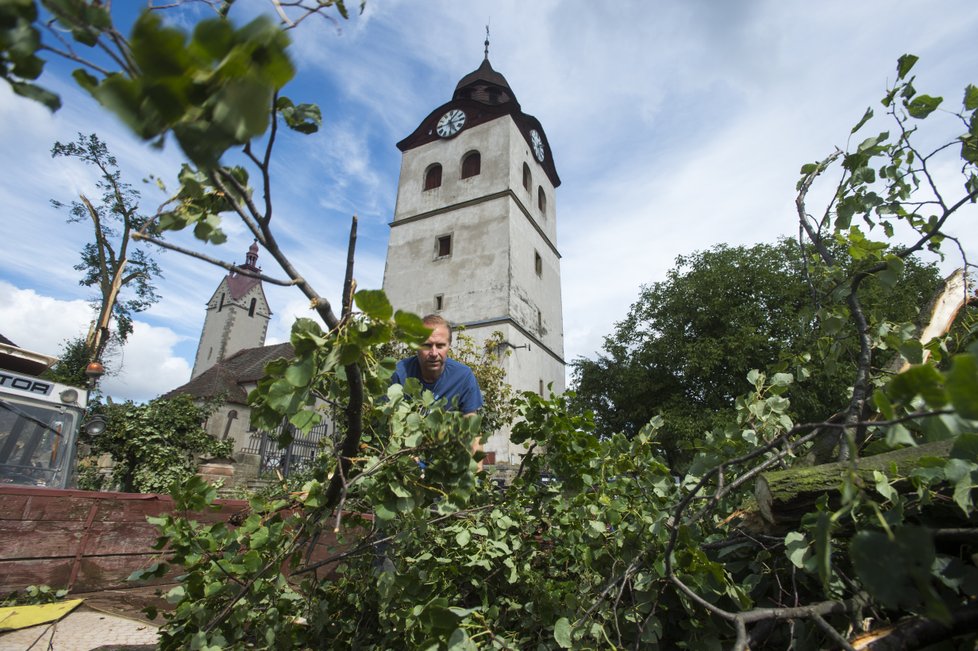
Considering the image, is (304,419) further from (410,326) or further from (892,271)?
(892,271)

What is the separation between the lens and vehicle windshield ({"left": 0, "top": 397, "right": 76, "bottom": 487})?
4297 mm

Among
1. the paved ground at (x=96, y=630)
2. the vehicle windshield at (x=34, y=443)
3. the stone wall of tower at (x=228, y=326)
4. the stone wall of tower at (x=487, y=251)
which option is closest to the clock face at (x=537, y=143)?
the stone wall of tower at (x=487, y=251)

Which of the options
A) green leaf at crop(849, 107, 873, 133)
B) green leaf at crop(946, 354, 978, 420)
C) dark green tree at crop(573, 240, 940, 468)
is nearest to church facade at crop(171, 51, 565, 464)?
dark green tree at crop(573, 240, 940, 468)

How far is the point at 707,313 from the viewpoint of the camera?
56.0 feet

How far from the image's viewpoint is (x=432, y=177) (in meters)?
21.6

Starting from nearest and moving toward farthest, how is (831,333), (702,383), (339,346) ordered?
(339,346), (831,333), (702,383)

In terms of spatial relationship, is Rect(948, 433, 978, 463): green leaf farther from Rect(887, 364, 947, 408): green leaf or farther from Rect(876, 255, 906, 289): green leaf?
Rect(876, 255, 906, 289): green leaf

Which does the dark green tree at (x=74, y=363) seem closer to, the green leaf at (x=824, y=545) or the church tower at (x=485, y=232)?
the church tower at (x=485, y=232)

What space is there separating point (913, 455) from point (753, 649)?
2.24 feet

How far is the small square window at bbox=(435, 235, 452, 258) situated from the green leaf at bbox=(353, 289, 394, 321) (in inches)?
735

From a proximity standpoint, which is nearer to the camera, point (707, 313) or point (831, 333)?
point (831, 333)

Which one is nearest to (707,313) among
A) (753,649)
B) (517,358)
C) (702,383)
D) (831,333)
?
(702,383)

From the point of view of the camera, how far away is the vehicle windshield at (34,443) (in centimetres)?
430

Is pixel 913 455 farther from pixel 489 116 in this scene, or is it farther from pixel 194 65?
pixel 489 116
